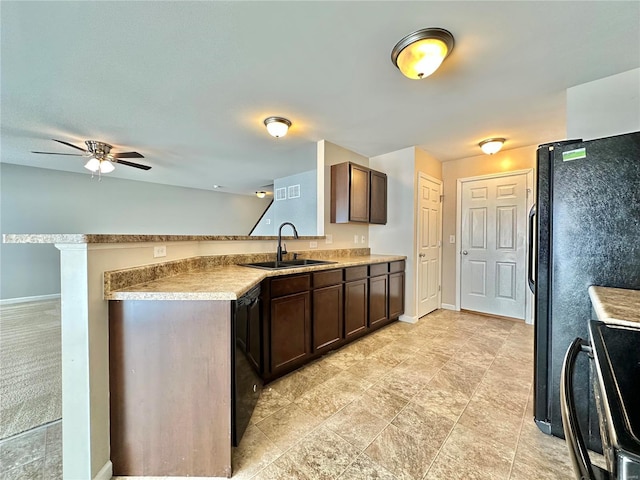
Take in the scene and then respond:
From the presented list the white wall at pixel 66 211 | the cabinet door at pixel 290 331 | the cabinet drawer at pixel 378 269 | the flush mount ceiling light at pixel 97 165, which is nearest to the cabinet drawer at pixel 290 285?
the cabinet door at pixel 290 331

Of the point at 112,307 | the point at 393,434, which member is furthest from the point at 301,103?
the point at 393,434

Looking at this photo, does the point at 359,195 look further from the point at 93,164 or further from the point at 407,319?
the point at 93,164

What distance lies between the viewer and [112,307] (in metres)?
1.23

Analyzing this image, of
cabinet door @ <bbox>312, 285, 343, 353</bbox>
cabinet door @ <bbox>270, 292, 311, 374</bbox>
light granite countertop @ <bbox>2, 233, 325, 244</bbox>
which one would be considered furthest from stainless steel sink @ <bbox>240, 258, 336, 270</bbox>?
Result: light granite countertop @ <bbox>2, 233, 325, 244</bbox>

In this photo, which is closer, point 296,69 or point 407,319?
point 296,69

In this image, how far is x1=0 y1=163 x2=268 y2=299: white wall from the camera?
434 cm

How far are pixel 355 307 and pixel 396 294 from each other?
901 millimetres

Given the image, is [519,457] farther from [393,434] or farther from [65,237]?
[65,237]

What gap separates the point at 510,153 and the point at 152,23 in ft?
13.8

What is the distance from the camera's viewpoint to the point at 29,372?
214 centimetres

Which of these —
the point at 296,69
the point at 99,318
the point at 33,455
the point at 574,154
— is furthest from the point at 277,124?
the point at 33,455

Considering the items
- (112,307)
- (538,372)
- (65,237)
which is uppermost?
(65,237)

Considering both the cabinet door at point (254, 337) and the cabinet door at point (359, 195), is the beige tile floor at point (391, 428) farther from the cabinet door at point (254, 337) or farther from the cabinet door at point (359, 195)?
the cabinet door at point (359, 195)

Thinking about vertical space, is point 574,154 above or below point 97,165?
below
